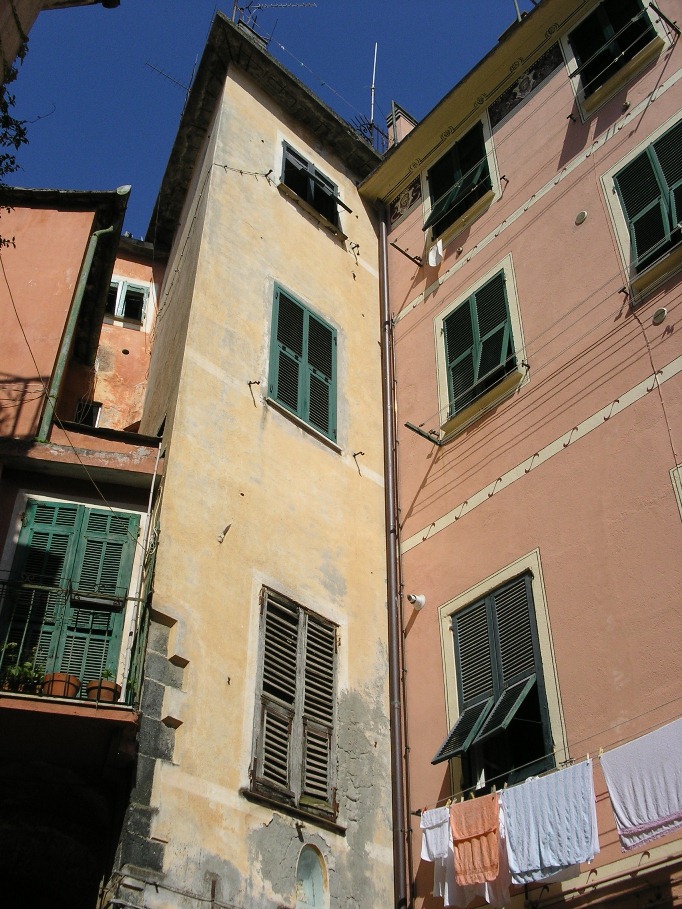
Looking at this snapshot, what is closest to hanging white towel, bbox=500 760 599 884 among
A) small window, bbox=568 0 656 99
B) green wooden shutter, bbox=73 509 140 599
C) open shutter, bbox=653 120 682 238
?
green wooden shutter, bbox=73 509 140 599

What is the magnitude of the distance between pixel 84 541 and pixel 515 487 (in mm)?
4408

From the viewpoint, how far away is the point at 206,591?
955cm

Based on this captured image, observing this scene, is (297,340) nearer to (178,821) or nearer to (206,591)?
(206,591)

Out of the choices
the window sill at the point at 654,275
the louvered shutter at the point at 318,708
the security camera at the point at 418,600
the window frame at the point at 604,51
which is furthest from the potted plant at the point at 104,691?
the window frame at the point at 604,51

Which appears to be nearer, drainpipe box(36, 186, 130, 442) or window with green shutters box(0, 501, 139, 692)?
window with green shutters box(0, 501, 139, 692)

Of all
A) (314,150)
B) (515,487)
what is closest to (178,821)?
(515,487)

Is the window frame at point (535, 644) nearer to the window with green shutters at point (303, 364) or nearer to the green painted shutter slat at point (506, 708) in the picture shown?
the green painted shutter slat at point (506, 708)

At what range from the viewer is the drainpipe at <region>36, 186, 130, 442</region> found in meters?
9.88

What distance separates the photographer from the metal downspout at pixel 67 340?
32.4ft

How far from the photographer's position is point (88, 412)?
14.5 meters

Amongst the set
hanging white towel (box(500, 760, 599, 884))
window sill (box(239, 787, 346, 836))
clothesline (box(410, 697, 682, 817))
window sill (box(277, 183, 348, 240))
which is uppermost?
window sill (box(277, 183, 348, 240))

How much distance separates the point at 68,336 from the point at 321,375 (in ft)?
11.1

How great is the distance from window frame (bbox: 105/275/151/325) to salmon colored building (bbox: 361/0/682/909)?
13.5ft

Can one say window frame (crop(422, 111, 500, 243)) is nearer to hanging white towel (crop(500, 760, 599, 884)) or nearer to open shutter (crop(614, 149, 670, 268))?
open shutter (crop(614, 149, 670, 268))
